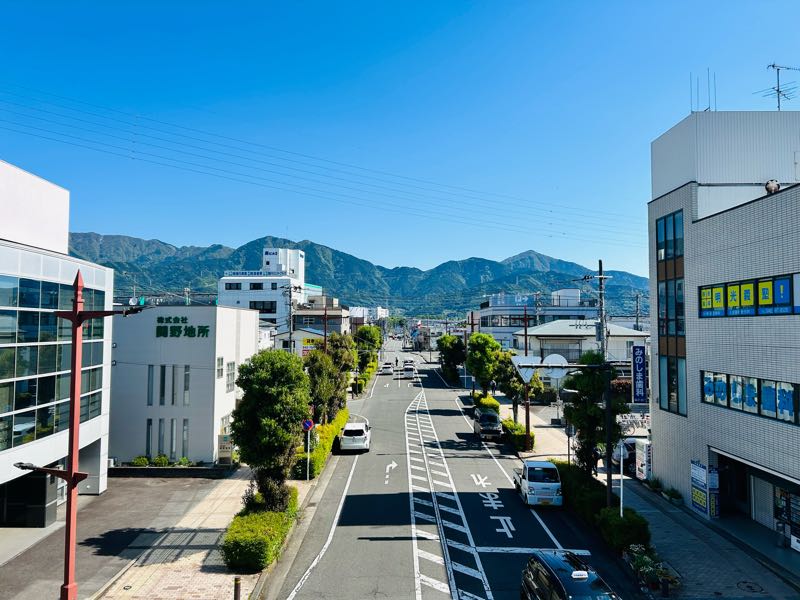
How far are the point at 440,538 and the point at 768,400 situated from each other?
10581 mm

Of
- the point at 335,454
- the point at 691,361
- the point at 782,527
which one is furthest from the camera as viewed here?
the point at 335,454

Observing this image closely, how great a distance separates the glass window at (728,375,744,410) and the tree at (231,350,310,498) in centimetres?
1390

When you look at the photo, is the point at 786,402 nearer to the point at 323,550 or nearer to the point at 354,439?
the point at 323,550

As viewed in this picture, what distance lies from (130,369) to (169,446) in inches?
159

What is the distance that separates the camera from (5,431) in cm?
1417

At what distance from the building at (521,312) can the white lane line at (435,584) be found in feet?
206

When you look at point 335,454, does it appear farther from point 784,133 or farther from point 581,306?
point 581,306

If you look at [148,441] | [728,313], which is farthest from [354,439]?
[728,313]

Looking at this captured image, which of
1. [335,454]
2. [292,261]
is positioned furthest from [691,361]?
[292,261]

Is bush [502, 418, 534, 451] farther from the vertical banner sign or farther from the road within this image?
the vertical banner sign

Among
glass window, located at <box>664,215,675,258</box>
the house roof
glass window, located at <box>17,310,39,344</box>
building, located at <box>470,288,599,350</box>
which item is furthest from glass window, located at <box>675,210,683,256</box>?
building, located at <box>470,288,599,350</box>

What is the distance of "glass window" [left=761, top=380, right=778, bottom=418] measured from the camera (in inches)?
592

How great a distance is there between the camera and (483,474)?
79.2ft

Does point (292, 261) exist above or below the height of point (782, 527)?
above
